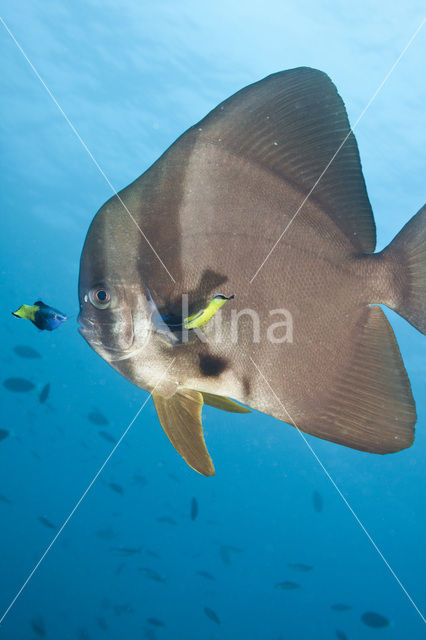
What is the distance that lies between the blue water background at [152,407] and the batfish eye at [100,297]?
14.4 metres

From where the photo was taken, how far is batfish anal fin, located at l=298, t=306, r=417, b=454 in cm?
124

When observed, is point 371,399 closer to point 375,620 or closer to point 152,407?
point 375,620

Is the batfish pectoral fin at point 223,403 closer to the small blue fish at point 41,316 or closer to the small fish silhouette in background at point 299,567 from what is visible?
the small blue fish at point 41,316

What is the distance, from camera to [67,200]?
2584cm

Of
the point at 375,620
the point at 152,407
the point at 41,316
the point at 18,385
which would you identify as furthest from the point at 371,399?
the point at 152,407

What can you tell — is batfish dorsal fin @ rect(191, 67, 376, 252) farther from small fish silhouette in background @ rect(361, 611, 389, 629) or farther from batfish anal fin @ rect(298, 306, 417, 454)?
small fish silhouette in background @ rect(361, 611, 389, 629)

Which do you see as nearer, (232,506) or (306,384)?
(306,384)

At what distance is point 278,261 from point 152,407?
25.1 meters

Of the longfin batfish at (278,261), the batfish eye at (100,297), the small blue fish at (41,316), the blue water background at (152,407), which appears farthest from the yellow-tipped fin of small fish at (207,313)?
the blue water background at (152,407)

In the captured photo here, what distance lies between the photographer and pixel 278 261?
1283 mm

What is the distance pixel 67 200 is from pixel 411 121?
2101 centimetres

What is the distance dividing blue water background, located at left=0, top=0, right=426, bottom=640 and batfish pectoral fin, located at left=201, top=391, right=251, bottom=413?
14260mm

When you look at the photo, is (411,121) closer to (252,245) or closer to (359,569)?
(252,245)

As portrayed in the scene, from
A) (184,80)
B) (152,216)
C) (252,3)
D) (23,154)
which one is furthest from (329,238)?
(23,154)
